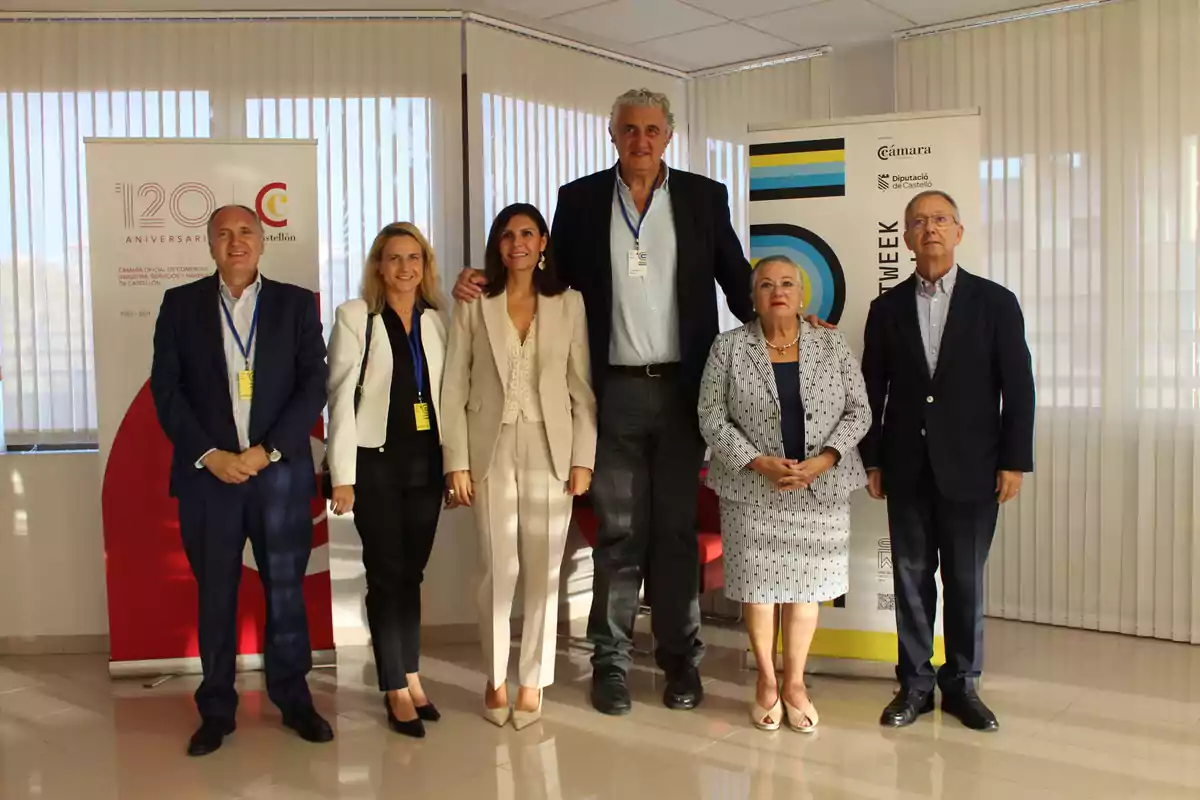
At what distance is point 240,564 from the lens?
345 centimetres

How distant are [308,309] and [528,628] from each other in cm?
133

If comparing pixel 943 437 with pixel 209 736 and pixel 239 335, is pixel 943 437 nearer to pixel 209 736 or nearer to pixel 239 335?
pixel 239 335

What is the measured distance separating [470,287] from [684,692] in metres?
1.65

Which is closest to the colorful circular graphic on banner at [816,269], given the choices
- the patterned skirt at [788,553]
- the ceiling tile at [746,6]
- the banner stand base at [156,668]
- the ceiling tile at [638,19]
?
the patterned skirt at [788,553]

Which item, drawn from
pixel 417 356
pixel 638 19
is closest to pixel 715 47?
pixel 638 19

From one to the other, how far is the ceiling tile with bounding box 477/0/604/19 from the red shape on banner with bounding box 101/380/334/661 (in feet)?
7.09

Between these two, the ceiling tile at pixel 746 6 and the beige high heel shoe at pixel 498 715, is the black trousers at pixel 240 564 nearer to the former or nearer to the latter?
the beige high heel shoe at pixel 498 715

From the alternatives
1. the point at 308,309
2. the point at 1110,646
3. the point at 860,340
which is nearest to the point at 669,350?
the point at 860,340

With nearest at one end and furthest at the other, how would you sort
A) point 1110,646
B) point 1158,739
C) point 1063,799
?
point 1063,799 < point 1158,739 < point 1110,646

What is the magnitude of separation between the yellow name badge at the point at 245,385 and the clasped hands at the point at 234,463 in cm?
19

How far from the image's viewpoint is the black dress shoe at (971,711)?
11.5 feet

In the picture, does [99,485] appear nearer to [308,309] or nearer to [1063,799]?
[308,309]

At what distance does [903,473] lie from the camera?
351cm

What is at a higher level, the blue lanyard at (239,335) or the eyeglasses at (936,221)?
the eyeglasses at (936,221)
